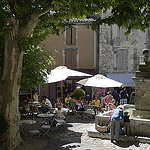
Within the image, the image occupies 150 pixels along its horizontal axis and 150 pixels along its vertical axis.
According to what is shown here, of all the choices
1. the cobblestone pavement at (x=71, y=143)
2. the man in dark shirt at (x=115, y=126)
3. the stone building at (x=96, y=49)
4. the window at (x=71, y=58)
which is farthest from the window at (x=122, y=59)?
the man in dark shirt at (x=115, y=126)

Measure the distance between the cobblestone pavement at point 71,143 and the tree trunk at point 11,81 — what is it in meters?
0.88

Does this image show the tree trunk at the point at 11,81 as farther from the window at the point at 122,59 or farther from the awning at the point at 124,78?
the window at the point at 122,59

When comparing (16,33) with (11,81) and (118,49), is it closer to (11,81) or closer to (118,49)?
(11,81)

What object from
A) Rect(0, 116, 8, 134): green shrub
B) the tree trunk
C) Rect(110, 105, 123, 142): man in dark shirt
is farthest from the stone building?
Rect(0, 116, 8, 134): green shrub

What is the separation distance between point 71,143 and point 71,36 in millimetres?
16288

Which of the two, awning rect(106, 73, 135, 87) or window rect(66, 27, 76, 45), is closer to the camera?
awning rect(106, 73, 135, 87)

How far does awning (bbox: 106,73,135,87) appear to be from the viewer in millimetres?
21391

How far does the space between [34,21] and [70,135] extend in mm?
4661

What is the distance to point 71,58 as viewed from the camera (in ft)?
75.1

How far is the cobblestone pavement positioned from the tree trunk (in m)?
0.88

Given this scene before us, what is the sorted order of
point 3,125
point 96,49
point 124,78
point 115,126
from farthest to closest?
point 96,49, point 124,78, point 115,126, point 3,125

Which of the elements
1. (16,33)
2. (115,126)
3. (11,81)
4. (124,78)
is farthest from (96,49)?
(11,81)

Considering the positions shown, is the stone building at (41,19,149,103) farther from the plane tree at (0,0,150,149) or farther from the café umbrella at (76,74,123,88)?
the plane tree at (0,0,150,149)

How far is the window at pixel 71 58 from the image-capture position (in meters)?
22.8
